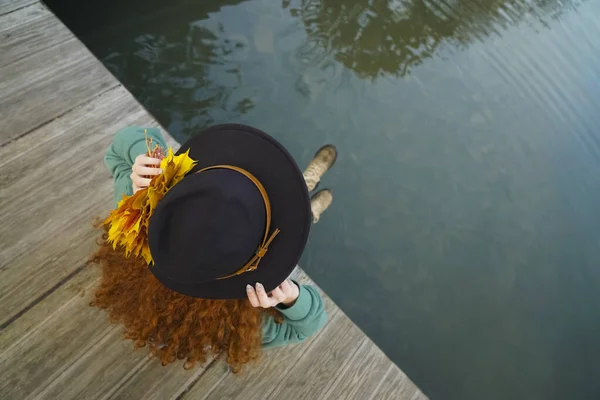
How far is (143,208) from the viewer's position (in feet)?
2.21

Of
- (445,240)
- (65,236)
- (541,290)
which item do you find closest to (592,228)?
(541,290)

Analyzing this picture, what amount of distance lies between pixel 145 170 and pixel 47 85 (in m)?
1.08

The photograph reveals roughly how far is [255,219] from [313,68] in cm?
212

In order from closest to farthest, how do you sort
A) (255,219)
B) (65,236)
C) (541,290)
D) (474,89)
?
(255,219)
(65,236)
(541,290)
(474,89)

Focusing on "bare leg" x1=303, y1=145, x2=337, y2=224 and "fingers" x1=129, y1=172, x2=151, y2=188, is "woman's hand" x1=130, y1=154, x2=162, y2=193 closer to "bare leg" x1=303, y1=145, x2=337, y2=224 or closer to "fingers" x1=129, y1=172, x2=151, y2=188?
"fingers" x1=129, y1=172, x2=151, y2=188

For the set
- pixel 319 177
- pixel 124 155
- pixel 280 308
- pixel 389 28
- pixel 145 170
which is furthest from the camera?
pixel 389 28

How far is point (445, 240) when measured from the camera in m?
2.24

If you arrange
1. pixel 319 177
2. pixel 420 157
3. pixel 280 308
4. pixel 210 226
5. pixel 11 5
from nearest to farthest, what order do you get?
→ pixel 210 226 → pixel 280 308 → pixel 11 5 → pixel 319 177 → pixel 420 157

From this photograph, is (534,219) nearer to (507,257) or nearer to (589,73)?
(507,257)

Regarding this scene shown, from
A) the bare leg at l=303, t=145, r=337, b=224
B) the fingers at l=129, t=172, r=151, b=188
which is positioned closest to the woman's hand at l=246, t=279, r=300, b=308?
the fingers at l=129, t=172, r=151, b=188

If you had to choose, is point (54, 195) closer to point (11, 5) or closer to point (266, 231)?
point (11, 5)

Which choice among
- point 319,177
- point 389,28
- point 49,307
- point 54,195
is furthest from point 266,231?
point 389,28

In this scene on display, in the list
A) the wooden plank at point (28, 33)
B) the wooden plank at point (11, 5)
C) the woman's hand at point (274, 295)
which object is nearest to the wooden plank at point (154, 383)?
the woman's hand at point (274, 295)

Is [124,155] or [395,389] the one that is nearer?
[124,155]
